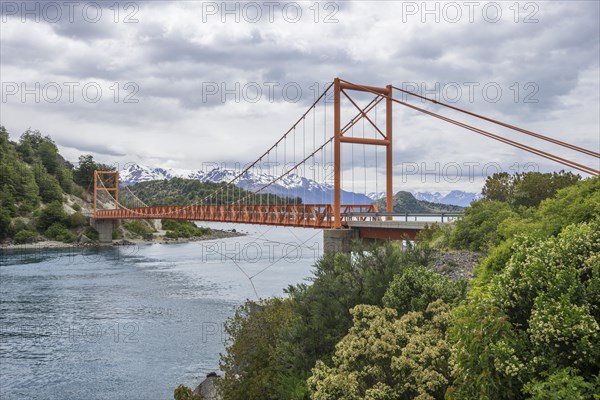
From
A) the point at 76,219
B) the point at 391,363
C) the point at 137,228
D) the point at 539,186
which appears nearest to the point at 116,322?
the point at 539,186

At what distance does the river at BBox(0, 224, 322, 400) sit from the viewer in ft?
81.6

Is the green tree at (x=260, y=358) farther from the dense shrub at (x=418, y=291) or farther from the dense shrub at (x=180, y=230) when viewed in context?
the dense shrub at (x=180, y=230)

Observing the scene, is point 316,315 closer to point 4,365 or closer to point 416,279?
point 416,279

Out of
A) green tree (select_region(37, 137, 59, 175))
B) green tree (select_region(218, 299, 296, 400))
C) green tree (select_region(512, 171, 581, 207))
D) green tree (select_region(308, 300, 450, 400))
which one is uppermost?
green tree (select_region(37, 137, 59, 175))

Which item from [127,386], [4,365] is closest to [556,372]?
[127,386]

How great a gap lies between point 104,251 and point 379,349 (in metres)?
101

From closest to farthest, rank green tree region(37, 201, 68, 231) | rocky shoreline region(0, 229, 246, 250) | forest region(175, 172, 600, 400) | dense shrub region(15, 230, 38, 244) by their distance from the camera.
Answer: forest region(175, 172, 600, 400), rocky shoreline region(0, 229, 246, 250), dense shrub region(15, 230, 38, 244), green tree region(37, 201, 68, 231)

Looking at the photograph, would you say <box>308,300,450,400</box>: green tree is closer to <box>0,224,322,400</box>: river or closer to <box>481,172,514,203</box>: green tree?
<box>0,224,322,400</box>: river

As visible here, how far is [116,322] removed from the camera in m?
37.5

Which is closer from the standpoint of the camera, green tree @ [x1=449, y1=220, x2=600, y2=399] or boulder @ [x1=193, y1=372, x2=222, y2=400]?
green tree @ [x1=449, y1=220, x2=600, y2=399]

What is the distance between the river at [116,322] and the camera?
979 inches

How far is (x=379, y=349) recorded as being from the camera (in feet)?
33.9

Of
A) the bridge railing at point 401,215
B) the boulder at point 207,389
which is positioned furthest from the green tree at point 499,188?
the boulder at point 207,389

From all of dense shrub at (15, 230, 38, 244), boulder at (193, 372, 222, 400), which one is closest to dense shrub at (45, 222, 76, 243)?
dense shrub at (15, 230, 38, 244)
